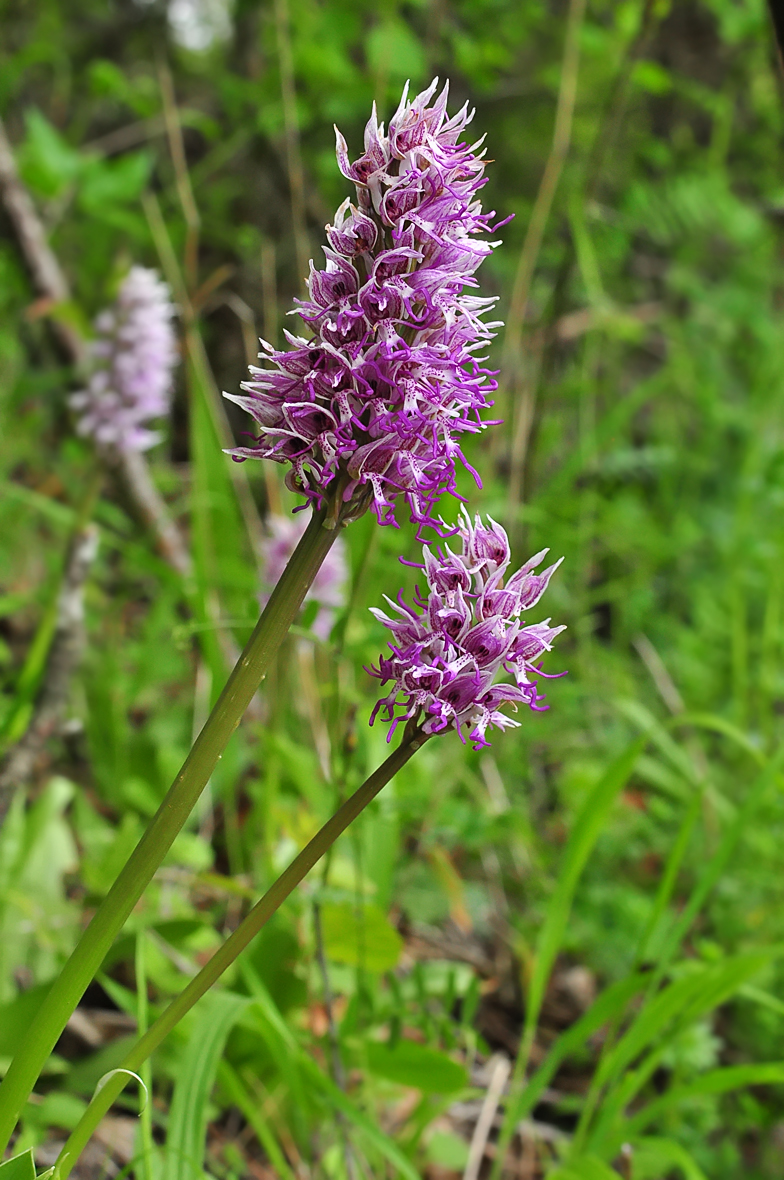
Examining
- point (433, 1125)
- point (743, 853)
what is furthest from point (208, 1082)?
point (743, 853)

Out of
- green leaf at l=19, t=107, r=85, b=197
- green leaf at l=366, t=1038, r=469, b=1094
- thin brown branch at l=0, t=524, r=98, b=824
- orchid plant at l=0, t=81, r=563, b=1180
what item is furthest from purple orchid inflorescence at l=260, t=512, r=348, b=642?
green leaf at l=19, t=107, r=85, b=197

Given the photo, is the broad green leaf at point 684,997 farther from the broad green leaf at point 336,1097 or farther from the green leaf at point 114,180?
the green leaf at point 114,180

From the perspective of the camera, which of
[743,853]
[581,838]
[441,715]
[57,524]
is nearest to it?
[441,715]

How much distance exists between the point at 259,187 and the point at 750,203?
3.41 metres

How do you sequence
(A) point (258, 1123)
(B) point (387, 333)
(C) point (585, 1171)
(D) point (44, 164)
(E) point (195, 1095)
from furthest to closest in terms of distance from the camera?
(D) point (44, 164)
(A) point (258, 1123)
(C) point (585, 1171)
(E) point (195, 1095)
(B) point (387, 333)

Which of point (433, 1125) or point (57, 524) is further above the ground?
point (57, 524)

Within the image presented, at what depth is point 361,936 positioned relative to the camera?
6.21 feet

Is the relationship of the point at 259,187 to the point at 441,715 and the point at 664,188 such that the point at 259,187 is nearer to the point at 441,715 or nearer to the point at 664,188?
the point at 664,188

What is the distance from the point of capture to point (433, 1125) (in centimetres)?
241

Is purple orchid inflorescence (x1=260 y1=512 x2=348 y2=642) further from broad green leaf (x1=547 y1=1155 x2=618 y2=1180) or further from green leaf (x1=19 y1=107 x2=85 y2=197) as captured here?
green leaf (x1=19 y1=107 x2=85 y2=197)

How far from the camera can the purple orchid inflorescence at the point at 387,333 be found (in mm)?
952

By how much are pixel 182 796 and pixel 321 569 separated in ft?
6.36

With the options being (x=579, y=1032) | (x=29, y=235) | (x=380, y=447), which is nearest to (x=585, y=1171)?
(x=579, y=1032)

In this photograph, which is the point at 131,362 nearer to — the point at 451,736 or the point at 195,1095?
the point at 451,736
